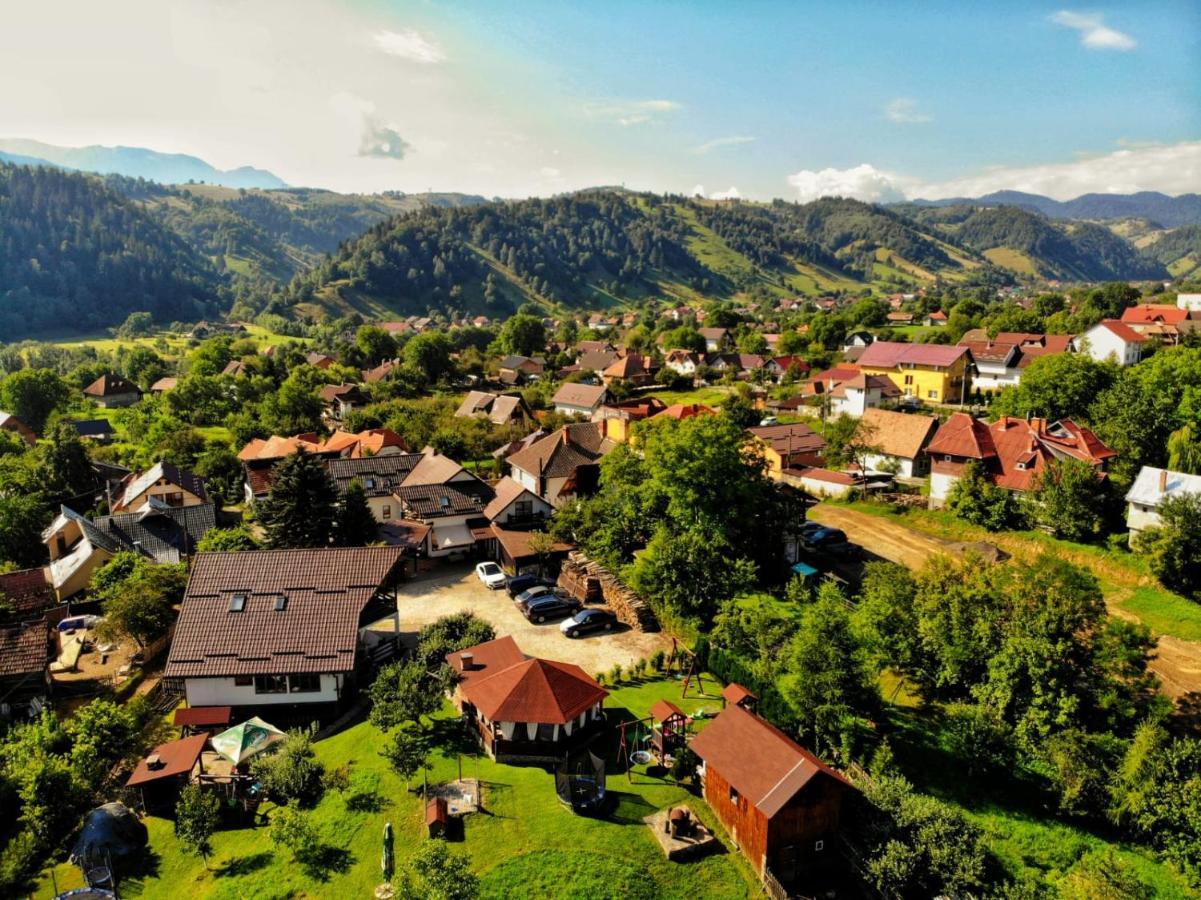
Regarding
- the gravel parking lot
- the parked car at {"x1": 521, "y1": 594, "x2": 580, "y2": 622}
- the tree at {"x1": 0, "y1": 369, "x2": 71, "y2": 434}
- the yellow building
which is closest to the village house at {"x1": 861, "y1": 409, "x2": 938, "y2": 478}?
the yellow building

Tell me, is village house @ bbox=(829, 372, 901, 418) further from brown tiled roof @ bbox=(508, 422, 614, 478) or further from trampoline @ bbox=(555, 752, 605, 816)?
trampoline @ bbox=(555, 752, 605, 816)

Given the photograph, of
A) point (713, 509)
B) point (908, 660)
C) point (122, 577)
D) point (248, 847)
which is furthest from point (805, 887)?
point (122, 577)

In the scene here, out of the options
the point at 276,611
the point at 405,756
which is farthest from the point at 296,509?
the point at 405,756

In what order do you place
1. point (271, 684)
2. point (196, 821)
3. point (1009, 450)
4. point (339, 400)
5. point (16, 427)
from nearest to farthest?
1. point (196, 821)
2. point (271, 684)
3. point (1009, 450)
4. point (16, 427)
5. point (339, 400)

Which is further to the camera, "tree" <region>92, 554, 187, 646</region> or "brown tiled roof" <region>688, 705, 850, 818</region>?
"tree" <region>92, 554, 187, 646</region>

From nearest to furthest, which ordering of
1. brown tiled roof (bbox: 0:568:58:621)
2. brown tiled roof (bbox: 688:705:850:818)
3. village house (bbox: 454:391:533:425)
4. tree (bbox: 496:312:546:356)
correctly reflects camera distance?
brown tiled roof (bbox: 688:705:850:818), brown tiled roof (bbox: 0:568:58:621), village house (bbox: 454:391:533:425), tree (bbox: 496:312:546:356)

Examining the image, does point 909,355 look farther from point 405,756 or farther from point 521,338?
point 405,756
